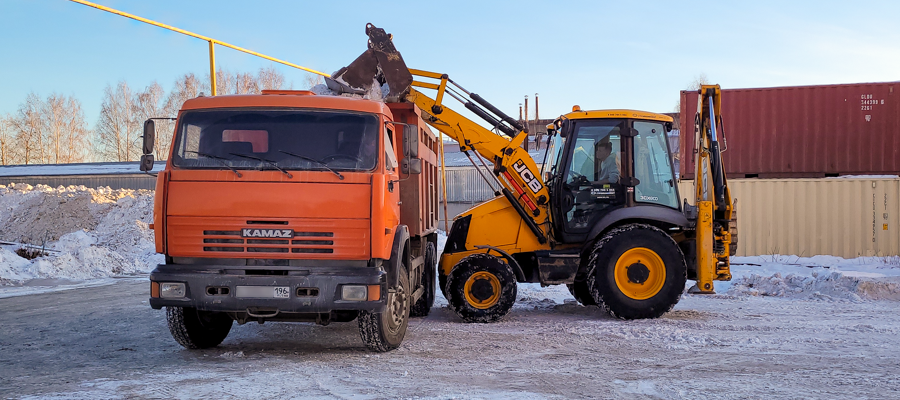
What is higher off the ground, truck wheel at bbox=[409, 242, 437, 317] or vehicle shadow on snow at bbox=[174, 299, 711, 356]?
truck wheel at bbox=[409, 242, 437, 317]

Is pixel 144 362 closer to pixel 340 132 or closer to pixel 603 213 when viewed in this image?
pixel 340 132

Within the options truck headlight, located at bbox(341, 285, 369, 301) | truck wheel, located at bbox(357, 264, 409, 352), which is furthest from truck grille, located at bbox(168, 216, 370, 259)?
truck wheel, located at bbox(357, 264, 409, 352)

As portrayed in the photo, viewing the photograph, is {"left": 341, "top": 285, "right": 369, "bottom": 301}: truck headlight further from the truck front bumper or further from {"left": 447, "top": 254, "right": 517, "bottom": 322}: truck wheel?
{"left": 447, "top": 254, "right": 517, "bottom": 322}: truck wheel

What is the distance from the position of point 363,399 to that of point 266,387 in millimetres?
849

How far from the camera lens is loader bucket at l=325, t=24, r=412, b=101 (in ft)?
28.5

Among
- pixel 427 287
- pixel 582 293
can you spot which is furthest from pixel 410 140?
pixel 582 293

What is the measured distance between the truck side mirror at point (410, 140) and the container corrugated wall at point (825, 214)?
1222 cm

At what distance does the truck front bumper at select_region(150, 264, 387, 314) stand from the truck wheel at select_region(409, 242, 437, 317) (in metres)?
3.29

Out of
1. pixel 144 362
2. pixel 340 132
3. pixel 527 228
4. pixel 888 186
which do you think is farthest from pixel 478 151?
pixel 888 186

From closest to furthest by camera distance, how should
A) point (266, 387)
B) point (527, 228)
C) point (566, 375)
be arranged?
1. point (266, 387)
2. point (566, 375)
3. point (527, 228)

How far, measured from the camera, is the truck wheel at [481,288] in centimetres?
861

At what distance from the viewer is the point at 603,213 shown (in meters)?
8.90

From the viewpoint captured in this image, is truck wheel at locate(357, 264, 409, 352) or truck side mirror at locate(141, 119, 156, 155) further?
truck wheel at locate(357, 264, 409, 352)

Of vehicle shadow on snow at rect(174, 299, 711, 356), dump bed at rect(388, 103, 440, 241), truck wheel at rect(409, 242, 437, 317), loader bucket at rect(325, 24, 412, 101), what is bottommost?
vehicle shadow on snow at rect(174, 299, 711, 356)
